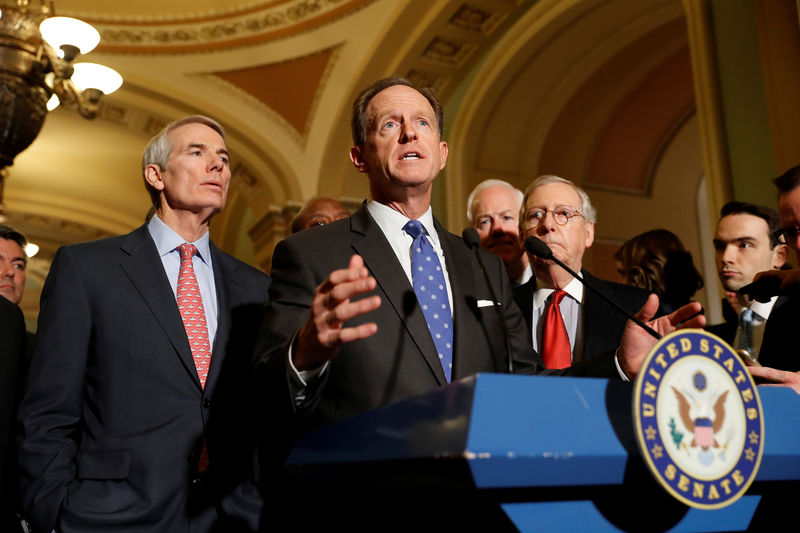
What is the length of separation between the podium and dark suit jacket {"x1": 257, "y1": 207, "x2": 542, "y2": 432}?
0.23 meters

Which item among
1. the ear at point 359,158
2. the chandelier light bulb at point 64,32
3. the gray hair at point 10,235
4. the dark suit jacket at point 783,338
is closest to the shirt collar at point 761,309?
the dark suit jacket at point 783,338

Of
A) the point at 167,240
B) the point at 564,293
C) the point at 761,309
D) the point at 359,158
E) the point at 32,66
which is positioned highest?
the point at 32,66

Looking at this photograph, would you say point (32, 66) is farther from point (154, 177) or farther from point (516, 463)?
point (516, 463)

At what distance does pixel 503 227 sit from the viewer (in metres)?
3.15

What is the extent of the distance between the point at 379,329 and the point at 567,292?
3.75 feet

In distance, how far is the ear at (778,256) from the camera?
110 inches

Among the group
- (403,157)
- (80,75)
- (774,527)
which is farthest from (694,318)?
(80,75)

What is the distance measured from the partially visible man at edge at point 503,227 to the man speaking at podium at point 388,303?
1.29 m

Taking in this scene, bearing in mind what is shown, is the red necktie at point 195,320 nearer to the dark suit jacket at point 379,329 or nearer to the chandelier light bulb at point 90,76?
the dark suit jacket at point 379,329

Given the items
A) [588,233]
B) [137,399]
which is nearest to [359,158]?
[137,399]

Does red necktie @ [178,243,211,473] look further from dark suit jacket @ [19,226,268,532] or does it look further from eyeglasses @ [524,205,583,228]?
eyeglasses @ [524,205,583,228]

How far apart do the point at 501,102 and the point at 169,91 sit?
351cm

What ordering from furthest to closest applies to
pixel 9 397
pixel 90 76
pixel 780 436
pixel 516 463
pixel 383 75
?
pixel 383 75 → pixel 90 76 → pixel 9 397 → pixel 780 436 → pixel 516 463

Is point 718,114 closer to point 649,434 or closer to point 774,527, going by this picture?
point 774,527
